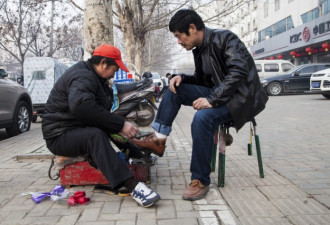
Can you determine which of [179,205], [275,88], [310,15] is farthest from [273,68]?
[179,205]

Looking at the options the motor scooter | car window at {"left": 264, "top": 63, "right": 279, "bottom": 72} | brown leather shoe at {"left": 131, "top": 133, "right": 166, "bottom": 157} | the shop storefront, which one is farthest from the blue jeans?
the shop storefront

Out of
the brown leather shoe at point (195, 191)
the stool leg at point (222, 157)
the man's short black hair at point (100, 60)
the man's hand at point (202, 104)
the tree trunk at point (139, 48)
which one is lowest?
the brown leather shoe at point (195, 191)

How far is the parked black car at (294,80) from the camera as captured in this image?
18688mm

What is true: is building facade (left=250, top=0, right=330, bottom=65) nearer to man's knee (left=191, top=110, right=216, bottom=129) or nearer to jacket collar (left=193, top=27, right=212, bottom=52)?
jacket collar (left=193, top=27, right=212, bottom=52)

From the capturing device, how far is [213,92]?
323 cm

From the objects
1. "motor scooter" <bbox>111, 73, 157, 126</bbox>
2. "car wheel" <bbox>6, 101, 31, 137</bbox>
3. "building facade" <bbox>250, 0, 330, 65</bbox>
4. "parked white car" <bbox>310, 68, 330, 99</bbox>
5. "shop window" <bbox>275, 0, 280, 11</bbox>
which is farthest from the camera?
"shop window" <bbox>275, 0, 280, 11</bbox>

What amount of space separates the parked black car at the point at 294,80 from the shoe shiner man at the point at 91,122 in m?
16.8

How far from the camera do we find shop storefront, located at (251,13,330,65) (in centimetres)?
2595

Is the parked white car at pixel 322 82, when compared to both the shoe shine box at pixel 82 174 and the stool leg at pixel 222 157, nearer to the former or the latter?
the stool leg at pixel 222 157

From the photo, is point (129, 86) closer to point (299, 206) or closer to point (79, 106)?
point (79, 106)

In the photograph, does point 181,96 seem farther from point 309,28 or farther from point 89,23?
point 309,28

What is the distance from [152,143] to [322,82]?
12.4 m

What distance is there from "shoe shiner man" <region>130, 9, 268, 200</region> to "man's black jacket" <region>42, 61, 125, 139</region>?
0.63 m

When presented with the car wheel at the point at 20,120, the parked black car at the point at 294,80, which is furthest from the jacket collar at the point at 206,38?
the parked black car at the point at 294,80
